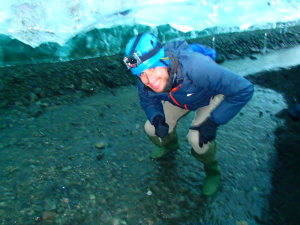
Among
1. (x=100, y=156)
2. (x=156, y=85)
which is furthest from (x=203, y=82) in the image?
(x=100, y=156)

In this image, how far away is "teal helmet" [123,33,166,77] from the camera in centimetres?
280

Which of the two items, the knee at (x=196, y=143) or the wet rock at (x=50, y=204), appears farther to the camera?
the knee at (x=196, y=143)

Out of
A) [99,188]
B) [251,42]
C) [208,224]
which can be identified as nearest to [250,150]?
[208,224]

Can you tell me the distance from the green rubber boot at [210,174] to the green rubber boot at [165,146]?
64 cm

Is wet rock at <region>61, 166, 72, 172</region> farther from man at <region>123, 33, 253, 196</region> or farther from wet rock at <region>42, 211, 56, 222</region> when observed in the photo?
man at <region>123, 33, 253, 196</region>

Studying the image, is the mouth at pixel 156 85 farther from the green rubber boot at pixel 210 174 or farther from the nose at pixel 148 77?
the green rubber boot at pixel 210 174

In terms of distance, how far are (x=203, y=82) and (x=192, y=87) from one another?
0.74ft

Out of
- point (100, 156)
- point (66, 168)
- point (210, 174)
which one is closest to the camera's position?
point (210, 174)

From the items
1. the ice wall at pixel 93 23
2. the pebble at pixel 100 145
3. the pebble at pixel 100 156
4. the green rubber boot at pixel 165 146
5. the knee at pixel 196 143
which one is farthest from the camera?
the ice wall at pixel 93 23

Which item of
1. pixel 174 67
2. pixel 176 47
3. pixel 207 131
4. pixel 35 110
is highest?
pixel 176 47

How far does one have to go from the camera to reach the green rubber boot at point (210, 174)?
3578mm

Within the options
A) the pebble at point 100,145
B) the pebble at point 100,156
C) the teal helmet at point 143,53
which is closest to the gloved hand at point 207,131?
the teal helmet at point 143,53

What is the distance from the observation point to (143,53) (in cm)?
279

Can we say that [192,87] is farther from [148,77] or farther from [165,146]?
[165,146]
